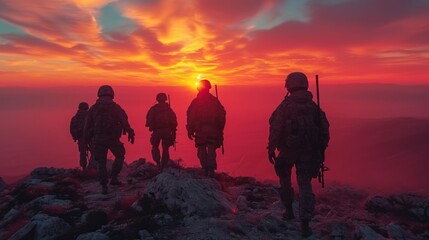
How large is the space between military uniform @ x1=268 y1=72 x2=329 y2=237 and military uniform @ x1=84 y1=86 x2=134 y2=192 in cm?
691

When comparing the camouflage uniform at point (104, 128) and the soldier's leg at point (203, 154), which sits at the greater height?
the camouflage uniform at point (104, 128)

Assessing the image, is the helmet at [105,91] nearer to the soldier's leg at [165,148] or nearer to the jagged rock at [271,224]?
the soldier's leg at [165,148]

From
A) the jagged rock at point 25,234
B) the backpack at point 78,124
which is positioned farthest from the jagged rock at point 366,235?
the backpack at point 78,124

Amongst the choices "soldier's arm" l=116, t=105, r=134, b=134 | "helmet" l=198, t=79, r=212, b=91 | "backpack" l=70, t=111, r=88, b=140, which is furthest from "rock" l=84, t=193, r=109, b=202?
"backpack" l=70, t=111, r=88, b=140

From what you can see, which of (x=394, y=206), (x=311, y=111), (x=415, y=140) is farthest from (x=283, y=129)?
(x=415, y=140)

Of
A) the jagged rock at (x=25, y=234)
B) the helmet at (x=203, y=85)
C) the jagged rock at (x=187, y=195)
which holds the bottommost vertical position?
the jagged rock at (x=25, y=234)

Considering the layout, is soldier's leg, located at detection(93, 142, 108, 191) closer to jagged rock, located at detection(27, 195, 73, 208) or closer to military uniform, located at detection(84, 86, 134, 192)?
military uniform, located at detection(84, 86, 134, 192)

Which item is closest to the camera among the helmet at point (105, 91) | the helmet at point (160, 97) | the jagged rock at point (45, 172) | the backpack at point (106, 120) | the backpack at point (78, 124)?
the backpack at point (106, 120)

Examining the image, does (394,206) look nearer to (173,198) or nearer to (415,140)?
(173,198)

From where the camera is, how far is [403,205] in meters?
15.3

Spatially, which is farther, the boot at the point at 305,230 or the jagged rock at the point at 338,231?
the jagged rock at the point at 338,231

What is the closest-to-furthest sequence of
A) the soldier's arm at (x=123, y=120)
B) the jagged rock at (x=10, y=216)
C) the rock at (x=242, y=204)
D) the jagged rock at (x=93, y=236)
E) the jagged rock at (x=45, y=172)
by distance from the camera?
the jagged rock at (x=93, y=236), the rock at (x=242, y=204), the jagged rock at (x=10, y=216), the soldier's arm at (x=123, y=120), the jagged rock at (x=45, y=172)

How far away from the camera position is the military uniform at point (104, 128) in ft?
44.4

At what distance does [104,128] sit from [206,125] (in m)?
3.99
